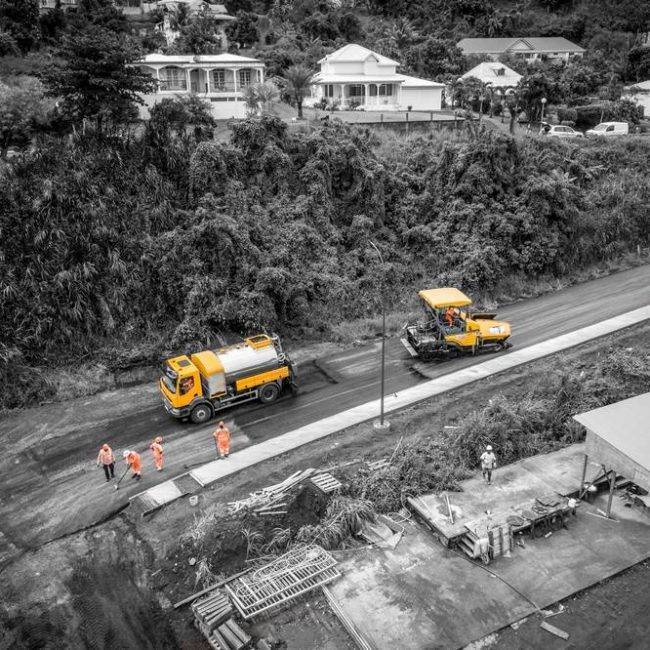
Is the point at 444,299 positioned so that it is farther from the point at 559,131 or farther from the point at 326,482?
the point at 559,131

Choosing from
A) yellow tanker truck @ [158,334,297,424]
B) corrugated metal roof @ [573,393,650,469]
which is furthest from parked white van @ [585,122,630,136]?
yellow tanker truck @ [158,334,297,424]

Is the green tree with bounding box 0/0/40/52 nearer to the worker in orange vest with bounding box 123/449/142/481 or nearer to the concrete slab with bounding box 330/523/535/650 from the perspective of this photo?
the worker in orange vest with bounding box 123/449/142/481

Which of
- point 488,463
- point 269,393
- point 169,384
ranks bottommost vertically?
point 488,463

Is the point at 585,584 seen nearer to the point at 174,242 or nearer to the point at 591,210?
the point at 174,242

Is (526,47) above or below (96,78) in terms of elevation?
above

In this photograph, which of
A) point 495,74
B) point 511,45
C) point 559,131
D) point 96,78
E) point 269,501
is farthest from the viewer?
point 511,45

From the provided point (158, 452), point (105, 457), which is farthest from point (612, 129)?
point (105, 457)

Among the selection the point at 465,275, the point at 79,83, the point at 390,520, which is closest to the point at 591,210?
the point at 465,275
